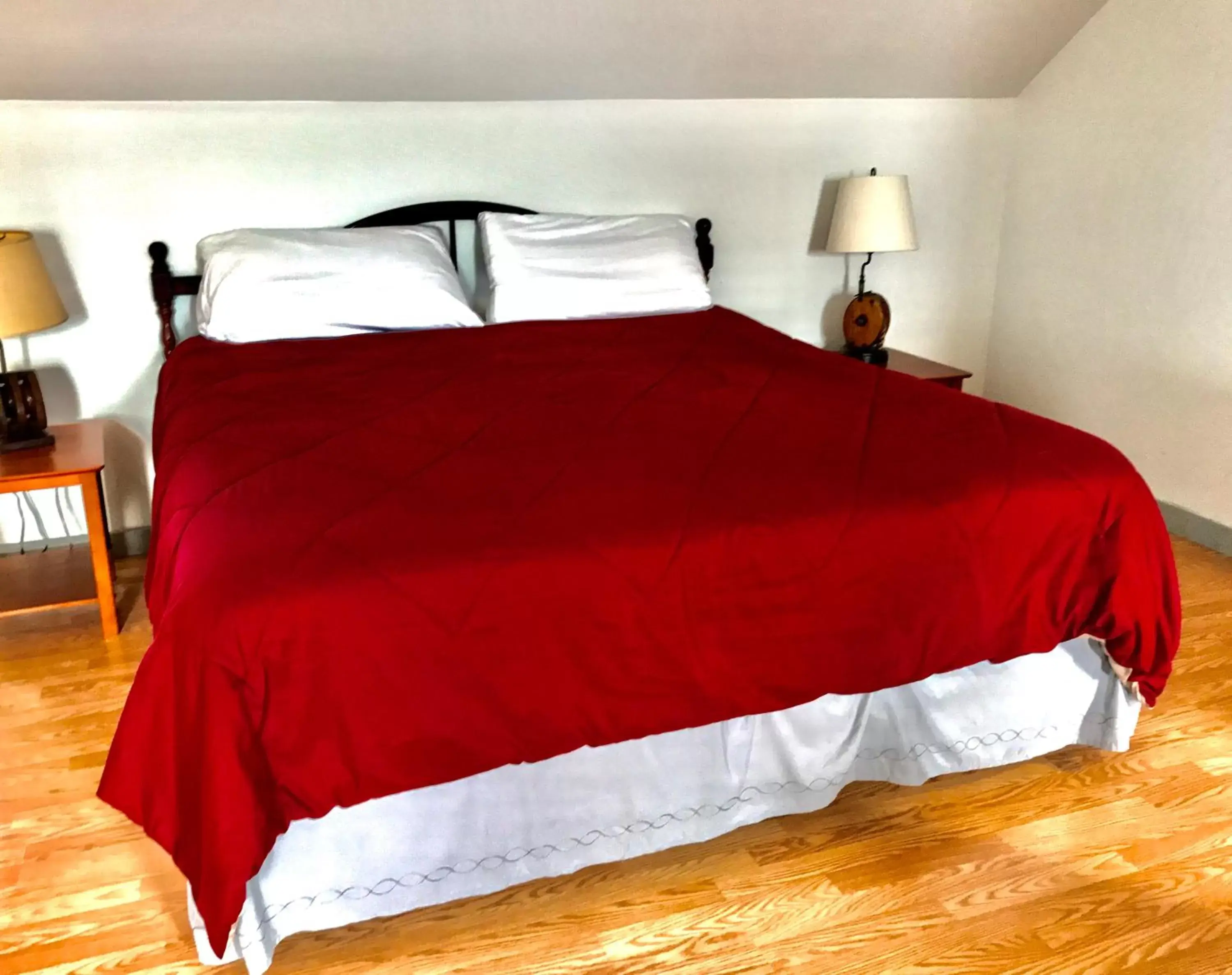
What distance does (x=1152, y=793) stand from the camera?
1.93m

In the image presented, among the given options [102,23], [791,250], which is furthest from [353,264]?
[791,250]

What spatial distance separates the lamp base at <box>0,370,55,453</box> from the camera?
2.53 meters

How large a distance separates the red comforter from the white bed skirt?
4.8 inches

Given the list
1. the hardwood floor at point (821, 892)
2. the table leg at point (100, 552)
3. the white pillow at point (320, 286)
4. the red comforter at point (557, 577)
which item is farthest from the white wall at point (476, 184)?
the hardwood floor at point (821, 892)

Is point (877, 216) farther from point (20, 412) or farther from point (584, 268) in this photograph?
point (20, 412)

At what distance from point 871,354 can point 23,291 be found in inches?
100

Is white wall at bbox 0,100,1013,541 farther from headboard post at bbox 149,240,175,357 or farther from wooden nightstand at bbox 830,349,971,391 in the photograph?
wooden nightstand at bbox 830,349,971,391

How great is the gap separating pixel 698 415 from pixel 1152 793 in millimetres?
1154

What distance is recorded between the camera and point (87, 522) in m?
2.58

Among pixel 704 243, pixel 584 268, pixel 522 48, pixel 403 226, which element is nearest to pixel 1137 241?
pixel 704 243

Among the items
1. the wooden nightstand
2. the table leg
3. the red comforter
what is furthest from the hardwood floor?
the wooden nightstand

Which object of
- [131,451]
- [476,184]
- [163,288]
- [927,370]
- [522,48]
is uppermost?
[522,48]

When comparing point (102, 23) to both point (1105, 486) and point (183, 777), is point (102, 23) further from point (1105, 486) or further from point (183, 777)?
point (1105, 486)

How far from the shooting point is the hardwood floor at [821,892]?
1.54 metres
